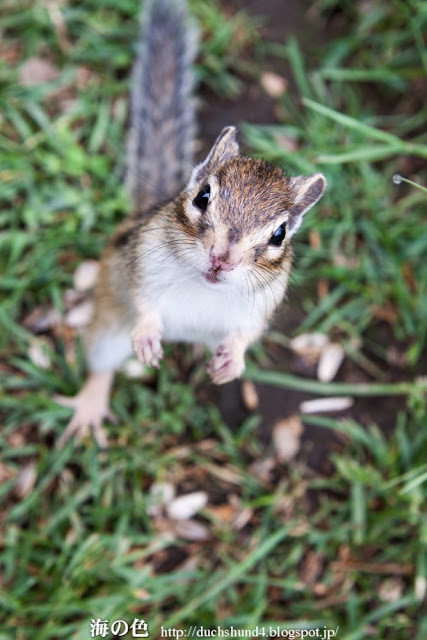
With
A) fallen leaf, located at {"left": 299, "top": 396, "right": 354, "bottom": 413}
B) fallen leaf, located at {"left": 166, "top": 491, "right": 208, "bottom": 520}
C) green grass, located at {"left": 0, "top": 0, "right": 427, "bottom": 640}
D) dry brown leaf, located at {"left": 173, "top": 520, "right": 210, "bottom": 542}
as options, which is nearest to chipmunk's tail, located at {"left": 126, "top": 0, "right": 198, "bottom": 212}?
green grass, located at {"left": 0, "top": 0, "right": 427, "bottom": 640}

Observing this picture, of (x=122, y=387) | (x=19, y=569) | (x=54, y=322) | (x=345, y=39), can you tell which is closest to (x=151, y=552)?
→ (x=19, y=569)

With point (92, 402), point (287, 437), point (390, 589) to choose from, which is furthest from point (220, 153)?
point (390, 589)

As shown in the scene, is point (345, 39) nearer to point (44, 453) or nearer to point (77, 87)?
point (77, 87)

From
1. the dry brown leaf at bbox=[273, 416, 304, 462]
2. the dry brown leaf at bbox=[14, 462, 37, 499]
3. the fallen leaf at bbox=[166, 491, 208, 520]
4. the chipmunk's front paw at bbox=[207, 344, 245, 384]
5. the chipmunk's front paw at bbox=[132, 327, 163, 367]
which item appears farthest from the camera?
the dry brown leaf at bbox=[273, 416, 304, 462]

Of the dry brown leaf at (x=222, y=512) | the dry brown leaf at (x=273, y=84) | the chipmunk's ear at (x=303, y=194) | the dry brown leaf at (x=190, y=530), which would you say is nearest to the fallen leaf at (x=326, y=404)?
the dry brown leaf at (x=222, y=512)

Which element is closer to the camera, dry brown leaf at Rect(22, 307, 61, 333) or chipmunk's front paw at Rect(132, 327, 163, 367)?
chipmunk's front paw at Rect(132, 327, 163, 367)

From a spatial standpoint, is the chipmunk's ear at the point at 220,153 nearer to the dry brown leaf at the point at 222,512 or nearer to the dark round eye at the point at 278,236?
the dark round eye at the point at 278,236

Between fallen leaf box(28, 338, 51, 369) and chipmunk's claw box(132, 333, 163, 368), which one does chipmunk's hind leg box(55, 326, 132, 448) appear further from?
chipmunk's claw box(132, 333, 163, 368)
